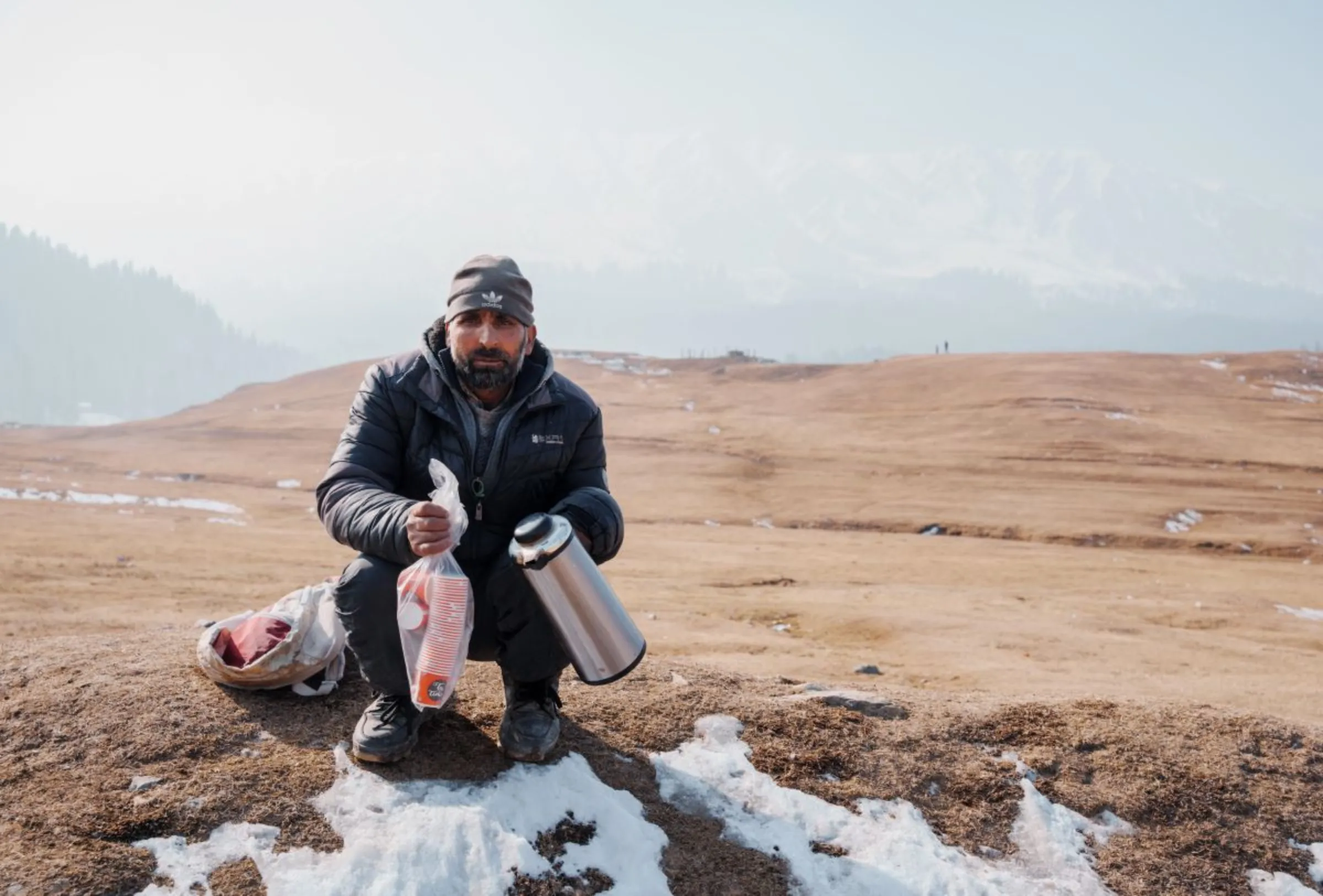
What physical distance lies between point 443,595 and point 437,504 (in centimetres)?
36

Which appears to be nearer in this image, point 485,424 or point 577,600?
point 577,600

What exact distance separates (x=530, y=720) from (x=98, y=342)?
17645cm

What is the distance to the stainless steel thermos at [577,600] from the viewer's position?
373 cm

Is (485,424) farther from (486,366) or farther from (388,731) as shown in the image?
(388,731)

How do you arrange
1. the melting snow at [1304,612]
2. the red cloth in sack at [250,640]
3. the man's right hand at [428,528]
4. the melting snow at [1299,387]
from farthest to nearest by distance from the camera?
the melting snow at [1299,387] < the melting snow at [1304,612] < the red cloth in sack at [250,640] < the man's right hand at [428,528]

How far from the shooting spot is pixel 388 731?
3.90 m

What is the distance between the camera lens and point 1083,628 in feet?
44.1

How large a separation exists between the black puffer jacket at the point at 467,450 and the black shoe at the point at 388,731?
676 mm

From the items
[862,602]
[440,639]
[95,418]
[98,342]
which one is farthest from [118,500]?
[98,342]

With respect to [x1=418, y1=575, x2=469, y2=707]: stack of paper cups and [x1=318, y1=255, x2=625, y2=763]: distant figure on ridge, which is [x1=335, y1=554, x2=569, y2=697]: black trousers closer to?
[x1=318, y1=255, x2=625, y2=763]: distant figure on ridge

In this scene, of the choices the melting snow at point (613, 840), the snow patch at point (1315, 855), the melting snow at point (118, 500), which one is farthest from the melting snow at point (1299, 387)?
the melting snow at point (613, 840)

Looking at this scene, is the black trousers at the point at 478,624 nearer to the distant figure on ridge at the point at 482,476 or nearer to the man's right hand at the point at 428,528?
the distant figure on ridge at the point at 482,476

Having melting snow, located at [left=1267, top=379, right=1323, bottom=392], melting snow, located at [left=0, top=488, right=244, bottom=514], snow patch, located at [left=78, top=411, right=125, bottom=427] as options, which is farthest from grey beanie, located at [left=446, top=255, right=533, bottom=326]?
snow patch, located at [left=78, top=411, right=125, bottom=427]

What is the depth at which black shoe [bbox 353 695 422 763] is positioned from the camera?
3877mm
